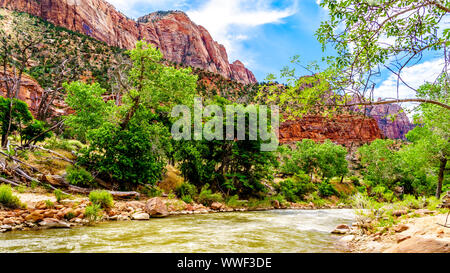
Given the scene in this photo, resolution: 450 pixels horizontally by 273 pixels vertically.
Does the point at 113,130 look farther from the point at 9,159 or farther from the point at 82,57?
the point at 82,57

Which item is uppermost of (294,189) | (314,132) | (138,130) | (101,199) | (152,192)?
(314,132)

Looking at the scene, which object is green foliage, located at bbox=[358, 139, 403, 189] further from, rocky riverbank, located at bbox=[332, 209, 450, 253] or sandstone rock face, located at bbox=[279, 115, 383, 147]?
sandstone rock face, located at bbox=[279, 115, 383, 147]

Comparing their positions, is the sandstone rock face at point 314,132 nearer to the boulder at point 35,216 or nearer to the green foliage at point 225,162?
the green foliage at point 225,162

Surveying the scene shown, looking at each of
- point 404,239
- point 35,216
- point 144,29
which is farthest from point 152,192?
point 144,29

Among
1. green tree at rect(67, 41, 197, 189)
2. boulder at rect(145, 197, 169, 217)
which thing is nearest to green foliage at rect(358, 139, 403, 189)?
green tree at rect(67, 41, 197, 189)

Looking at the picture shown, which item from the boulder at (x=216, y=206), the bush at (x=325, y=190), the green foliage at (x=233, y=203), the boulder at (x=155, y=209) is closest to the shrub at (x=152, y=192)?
the boulder at (x=155, y=209)

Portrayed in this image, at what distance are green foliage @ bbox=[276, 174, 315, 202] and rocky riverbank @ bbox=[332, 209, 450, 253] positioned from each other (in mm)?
19042

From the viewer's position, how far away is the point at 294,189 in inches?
1086

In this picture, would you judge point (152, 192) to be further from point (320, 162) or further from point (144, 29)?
point (144, 29)

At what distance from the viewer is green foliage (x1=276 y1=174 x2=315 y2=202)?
26.7 meters

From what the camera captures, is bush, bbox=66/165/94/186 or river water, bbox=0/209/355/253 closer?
river water, bbox=0/209/355/253

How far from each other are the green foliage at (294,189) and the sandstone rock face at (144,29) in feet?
241

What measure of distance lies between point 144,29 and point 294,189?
14566cm

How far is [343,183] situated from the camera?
42625 millimetres
